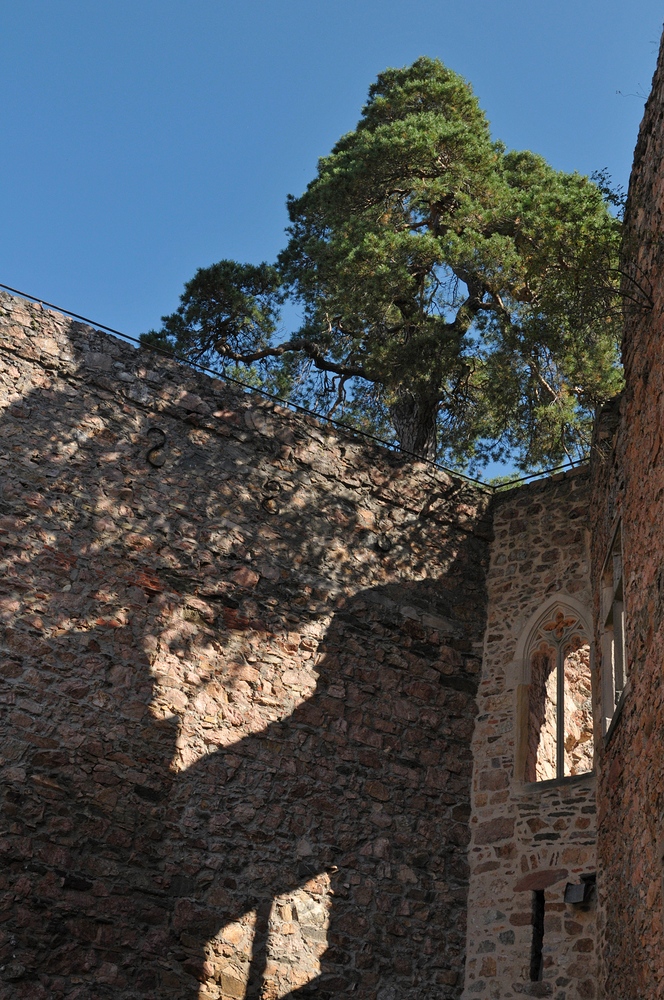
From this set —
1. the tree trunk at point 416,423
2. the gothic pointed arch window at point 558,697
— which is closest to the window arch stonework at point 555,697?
the gothic pointed arch window at point 558,697

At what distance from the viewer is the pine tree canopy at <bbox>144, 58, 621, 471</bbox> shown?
35.0 ft

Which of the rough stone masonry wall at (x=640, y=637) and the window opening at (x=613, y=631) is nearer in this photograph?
the rough stone masonry wall at (x=640, y=637)

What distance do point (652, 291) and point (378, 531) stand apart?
12.2 feet

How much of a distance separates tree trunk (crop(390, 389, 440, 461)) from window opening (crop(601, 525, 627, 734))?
490 centimetres

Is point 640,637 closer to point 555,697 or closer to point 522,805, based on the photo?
point 522,805

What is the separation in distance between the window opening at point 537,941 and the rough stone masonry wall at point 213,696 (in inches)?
24.2

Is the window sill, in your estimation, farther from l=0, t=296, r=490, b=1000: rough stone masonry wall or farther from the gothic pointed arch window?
l=0, t=296, r=490, b=1000: rough stone masonry wall

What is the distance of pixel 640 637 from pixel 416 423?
6.90 metres

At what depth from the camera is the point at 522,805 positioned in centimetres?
858

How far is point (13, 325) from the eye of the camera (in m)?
8.38

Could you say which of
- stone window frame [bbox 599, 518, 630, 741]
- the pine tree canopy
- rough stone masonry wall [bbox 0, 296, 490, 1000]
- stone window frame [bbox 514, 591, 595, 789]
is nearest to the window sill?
stone window frame [bbox 514, 591, 595, 789]

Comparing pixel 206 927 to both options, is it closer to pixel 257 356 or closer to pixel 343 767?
pixel 343 767

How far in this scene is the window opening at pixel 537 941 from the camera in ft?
25.9

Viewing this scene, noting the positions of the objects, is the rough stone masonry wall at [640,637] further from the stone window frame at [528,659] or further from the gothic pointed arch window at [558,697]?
the gothic pointed arch window at [558,697]
